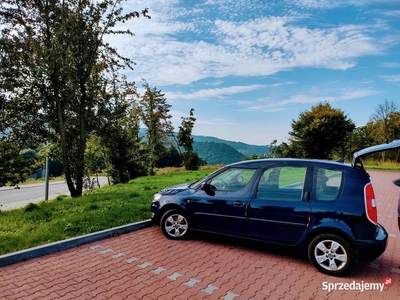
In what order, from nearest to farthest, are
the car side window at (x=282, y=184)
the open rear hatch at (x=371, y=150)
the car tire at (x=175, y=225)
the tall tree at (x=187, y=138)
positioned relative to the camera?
the open rear hatch at (x=371, y=150) < the car side window at (x=282, y=184) < the car tire at (x=175, y=225) < the tall tree at (x=187, y=138)

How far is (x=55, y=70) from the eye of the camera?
1018 centimetres

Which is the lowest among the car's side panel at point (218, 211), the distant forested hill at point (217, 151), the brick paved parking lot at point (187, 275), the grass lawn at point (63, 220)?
the brick paved parking lot at point (187, 275)

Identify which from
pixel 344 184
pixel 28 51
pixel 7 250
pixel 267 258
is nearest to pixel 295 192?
pixel 344 184

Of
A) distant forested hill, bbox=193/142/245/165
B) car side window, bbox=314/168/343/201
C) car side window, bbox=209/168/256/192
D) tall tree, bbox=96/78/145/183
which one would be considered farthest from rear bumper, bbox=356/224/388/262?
distant forested hill, bbox=193/142/245/165

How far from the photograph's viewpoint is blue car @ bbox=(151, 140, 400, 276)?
13.9 ft

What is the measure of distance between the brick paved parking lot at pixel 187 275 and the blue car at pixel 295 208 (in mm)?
366

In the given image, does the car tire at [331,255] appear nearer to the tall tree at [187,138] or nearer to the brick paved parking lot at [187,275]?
the brick paved parking lot at [187,275]

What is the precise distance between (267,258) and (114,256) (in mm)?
2651

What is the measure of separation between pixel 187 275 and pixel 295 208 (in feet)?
6.52

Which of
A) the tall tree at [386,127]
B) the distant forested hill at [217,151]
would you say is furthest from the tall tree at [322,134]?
the distant forested hill at [217,151]

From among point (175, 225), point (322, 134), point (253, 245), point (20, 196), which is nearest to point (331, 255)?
point (253, 245)

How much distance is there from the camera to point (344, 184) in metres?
4.43

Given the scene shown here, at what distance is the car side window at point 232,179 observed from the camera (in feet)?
17.4

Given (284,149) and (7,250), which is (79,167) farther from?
(284,149)
